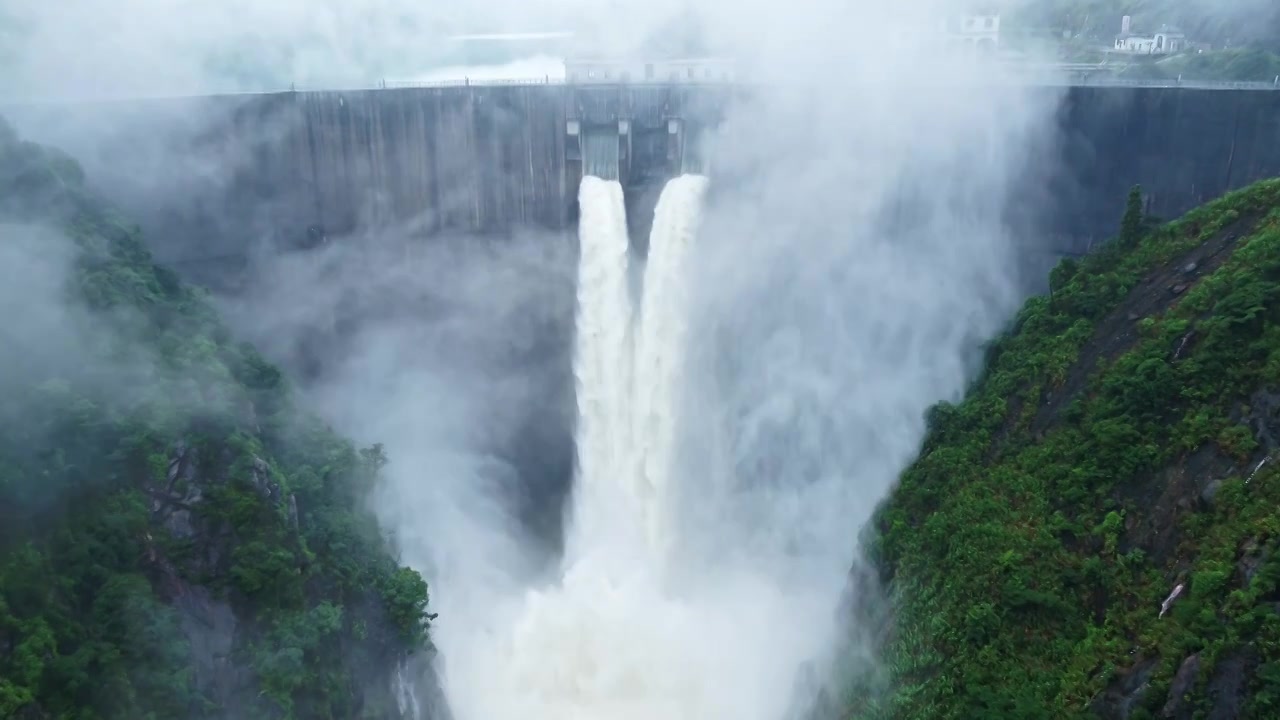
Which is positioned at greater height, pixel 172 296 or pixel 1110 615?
pixel 172 296

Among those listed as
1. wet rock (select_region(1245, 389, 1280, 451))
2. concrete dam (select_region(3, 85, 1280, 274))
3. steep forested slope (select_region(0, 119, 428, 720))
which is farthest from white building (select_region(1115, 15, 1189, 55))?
steep forested slope (select_region(0, 119, 428, 720))

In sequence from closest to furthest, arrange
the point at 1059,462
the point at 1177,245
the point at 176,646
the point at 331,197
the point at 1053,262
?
the point at 176,646, the point at 1059,462, the point at 1177,245, the point at 1053,262, the point at 331,197

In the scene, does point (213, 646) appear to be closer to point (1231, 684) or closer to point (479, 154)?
point (1231, 684)

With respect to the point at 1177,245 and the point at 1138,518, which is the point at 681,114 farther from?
the point at 1138,518

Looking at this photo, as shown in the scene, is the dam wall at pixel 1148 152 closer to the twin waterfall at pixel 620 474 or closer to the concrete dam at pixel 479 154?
the concrete dam at pixel 479 154

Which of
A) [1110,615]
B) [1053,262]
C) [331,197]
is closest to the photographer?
[1110,615]

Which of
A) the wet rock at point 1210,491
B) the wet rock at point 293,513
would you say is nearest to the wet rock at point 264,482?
the wet rock at point 293,513

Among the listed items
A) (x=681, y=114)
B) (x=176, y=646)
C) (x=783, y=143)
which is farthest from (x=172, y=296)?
(x=783, y=143)

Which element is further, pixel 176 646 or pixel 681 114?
pixel 681 114
